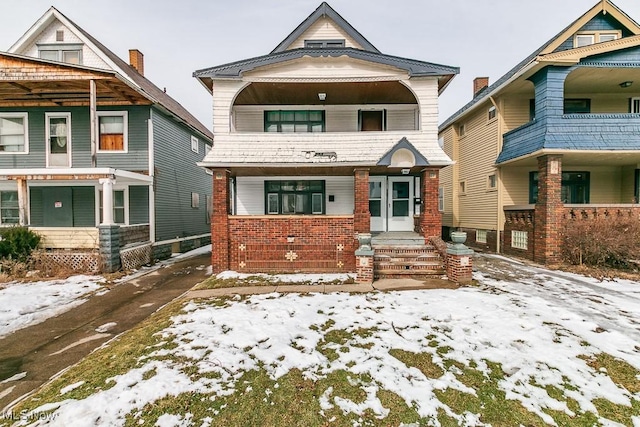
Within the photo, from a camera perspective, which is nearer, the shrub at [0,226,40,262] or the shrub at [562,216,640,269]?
the shrub at [562,216,640,269]

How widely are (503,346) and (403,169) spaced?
696 cm

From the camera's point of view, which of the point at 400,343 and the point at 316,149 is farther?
the point at 316,149

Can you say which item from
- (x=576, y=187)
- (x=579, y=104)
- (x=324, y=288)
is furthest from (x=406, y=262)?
(x=579, y=104)

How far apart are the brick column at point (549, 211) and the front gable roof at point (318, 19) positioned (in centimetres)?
971

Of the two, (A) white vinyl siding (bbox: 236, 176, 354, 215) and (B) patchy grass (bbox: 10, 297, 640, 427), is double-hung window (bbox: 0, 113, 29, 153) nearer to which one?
(A) white vinyl siding (bbox: 236, 176, 354, 215)

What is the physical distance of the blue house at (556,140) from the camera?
10883mm

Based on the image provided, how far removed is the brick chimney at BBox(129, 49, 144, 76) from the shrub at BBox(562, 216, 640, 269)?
23873 mm

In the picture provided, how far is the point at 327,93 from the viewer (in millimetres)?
11523

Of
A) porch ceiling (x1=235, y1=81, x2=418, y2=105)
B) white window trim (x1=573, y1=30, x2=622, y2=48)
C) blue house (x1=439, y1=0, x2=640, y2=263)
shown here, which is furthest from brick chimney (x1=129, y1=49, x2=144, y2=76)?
white window trim (x1=573, y1=30, x2=622, y2=48)

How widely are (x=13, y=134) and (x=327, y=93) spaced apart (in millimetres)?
15444

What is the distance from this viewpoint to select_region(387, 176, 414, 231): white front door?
12500 mm

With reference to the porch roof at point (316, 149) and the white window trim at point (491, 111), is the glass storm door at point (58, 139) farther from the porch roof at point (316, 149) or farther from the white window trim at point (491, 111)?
the white window trim at point (491, 111)

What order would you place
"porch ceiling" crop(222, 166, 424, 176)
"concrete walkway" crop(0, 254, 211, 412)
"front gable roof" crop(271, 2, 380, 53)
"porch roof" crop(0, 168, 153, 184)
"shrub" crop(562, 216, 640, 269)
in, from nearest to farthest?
"concrete walkway" crop(0, 254, 211, 412)
"shrub" crop(562, 216, 640, 269)
"porch ceiling" crop(222, 166, 424, 176)
"porch roof" crop(0, 168, 153, 184)
"front gable roof" crop(271, 2, 380, 53)

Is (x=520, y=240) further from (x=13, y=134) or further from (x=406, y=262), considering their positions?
(x=13, y=134)
